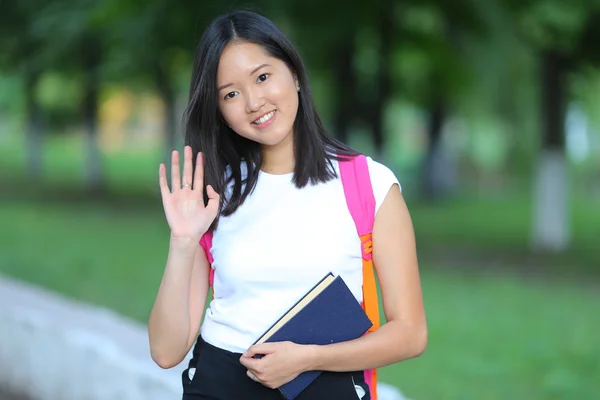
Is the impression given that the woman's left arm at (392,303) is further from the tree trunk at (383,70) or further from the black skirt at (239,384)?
the tree trunk at (383,70)

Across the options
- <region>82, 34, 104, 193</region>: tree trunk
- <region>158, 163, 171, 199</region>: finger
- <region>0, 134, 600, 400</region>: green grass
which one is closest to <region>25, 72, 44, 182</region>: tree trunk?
<region>82, 34, 104, 193</region>: tree trunk

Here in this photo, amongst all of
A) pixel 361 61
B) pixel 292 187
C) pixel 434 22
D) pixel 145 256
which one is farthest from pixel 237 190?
pixel 361 61

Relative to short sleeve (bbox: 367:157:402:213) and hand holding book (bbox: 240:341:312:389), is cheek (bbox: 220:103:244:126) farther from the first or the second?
hand holding book (bbox: 240:341:312:389)

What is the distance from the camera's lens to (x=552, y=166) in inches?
523

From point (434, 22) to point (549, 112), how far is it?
2748 millimetres

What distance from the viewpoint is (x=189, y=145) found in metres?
2.27

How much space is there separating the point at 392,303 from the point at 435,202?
21552 millimetres

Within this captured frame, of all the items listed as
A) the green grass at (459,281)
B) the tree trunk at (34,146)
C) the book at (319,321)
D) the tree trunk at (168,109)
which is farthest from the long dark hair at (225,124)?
the tree trunk at (34,146)

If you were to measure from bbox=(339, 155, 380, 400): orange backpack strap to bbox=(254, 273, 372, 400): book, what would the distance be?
0.09 meters

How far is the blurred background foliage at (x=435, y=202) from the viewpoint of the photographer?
7176 millimetres

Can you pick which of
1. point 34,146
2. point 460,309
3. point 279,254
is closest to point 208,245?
point 279,254

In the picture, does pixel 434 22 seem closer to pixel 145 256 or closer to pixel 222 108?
pixel 145 256

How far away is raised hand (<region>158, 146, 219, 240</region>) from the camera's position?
7.00 ft

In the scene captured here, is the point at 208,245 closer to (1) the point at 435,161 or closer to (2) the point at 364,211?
(2) the point at 364,211
